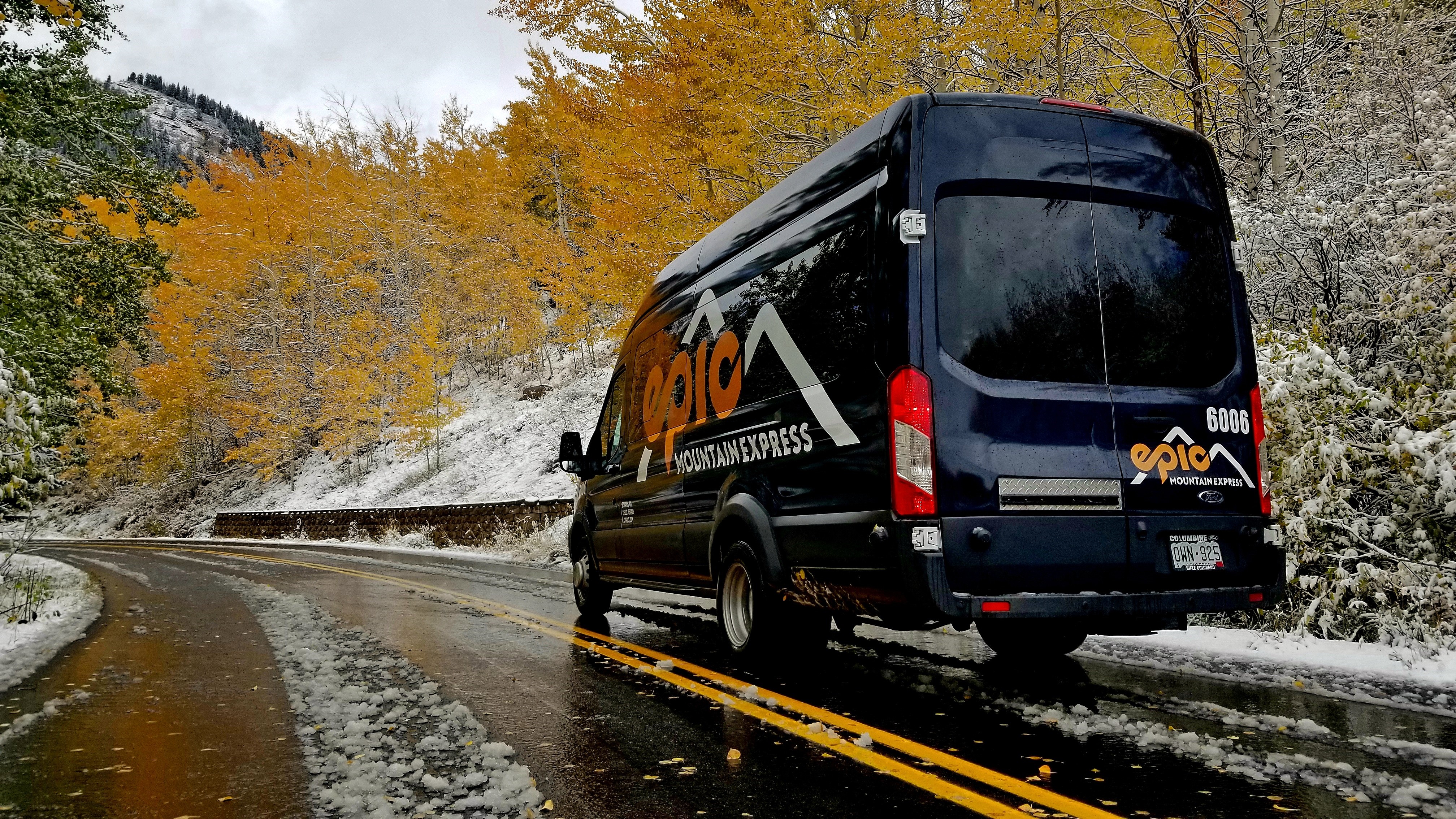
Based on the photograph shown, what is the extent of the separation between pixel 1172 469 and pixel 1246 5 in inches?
320

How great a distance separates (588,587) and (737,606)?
9.97 feet

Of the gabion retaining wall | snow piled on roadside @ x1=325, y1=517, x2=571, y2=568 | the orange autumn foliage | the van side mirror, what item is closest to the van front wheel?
the van side mirror

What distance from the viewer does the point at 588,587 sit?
855 cm

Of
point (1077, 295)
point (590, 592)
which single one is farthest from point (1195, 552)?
point (590, 592)

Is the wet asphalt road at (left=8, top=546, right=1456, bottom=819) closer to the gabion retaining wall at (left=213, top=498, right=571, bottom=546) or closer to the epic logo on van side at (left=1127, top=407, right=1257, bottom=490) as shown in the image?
the epic logo on van side at (left=1127, top=407, right=1257, bottom=490)

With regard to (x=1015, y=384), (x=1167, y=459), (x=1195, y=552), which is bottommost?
(x=1195, y=552)

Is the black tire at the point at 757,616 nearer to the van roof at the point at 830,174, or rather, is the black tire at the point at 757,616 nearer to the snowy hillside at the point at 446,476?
the van roof at the point at 830,174

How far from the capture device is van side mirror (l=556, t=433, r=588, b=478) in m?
8.30

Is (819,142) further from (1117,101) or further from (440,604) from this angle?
(440,604)

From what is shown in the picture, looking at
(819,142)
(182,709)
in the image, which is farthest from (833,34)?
(182,709)

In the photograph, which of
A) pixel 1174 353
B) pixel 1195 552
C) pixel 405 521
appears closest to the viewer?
pixel 1195 552

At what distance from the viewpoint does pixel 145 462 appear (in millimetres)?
41875

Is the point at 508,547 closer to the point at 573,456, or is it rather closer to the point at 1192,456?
the point at 573,456

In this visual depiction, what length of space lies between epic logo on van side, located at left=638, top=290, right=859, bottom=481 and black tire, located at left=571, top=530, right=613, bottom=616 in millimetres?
1498
